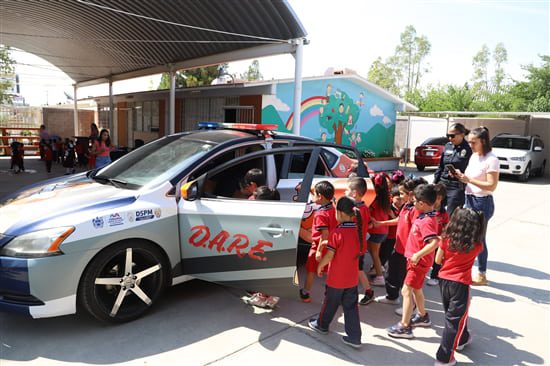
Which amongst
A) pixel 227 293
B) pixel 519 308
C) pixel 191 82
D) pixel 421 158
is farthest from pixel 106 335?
pixel 191 82

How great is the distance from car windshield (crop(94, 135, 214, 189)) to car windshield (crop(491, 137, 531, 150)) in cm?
1493

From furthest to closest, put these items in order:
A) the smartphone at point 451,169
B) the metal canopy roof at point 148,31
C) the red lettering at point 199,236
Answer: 1. the metal canopy roof at point 148,31
2. the smartphone at point 451,169
3. the red lettering at point 199,236

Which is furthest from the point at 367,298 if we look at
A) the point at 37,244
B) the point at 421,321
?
the point at 37,244

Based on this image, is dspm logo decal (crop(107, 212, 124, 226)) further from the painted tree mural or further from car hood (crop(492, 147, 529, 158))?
car hood (crop(492, 147, 529, 158))

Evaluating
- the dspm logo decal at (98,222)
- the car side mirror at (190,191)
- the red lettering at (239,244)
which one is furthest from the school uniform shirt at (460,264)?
the dspm logo decal at (98,222)

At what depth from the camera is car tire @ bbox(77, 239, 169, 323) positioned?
312 cm

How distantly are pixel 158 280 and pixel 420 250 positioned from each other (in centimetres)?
223

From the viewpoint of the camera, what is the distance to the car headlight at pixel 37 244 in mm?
2910

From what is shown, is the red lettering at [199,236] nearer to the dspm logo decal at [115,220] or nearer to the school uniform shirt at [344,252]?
the dspm logo decal at [115,220]

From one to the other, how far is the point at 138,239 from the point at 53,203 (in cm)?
76

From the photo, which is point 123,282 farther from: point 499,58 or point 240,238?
point 499,58

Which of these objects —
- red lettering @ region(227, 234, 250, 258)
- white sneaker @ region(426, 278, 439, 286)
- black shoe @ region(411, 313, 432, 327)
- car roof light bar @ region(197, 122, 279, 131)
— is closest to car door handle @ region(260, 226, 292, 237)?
red lettering @ region(227, 234, 250, 258)

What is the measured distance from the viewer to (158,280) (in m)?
3.50

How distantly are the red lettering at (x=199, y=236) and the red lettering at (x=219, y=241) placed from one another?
0.06 metres
